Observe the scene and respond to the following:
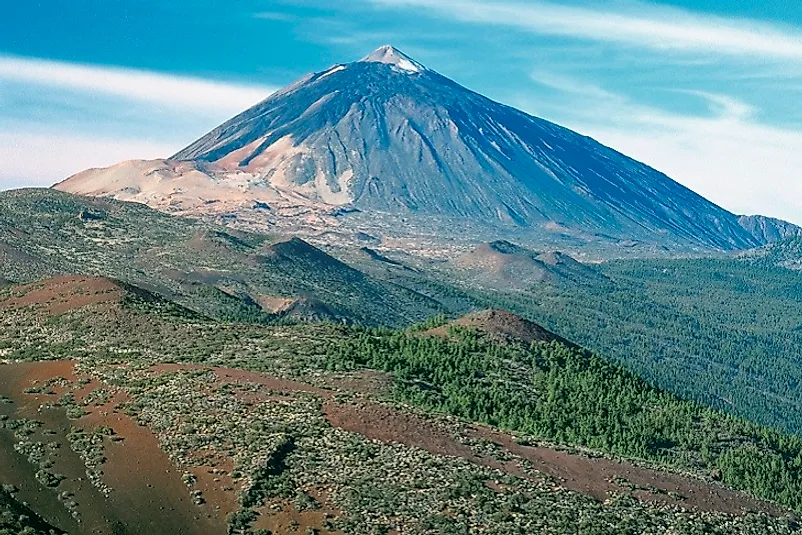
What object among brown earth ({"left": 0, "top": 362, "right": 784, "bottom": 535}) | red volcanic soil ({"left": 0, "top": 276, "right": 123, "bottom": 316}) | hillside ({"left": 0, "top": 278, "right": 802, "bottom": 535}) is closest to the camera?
brown earth ({"left": 0, "top": 362, "right": 784, "bottom": 535})

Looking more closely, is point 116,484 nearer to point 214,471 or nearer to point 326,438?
point 214,471

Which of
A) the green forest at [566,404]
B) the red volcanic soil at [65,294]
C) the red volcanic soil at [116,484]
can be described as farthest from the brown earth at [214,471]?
the red volcanic soil at [65,294]

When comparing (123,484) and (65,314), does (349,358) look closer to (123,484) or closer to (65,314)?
(65,314)

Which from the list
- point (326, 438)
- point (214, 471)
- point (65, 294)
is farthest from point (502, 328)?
point (214, 471)

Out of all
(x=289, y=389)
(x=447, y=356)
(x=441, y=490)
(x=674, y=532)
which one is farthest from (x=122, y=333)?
(x=674, y=532)

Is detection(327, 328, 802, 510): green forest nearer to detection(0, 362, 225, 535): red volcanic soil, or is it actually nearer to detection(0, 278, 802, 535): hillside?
detection(0, 278, 802, 535): hillside

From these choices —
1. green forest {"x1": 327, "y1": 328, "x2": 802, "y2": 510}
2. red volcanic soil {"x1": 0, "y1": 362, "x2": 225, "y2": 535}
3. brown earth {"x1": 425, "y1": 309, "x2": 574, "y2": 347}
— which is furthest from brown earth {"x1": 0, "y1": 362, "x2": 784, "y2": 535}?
brown earth {"x1": 425, "y1": 309, "x2": 574, "y2": 347}

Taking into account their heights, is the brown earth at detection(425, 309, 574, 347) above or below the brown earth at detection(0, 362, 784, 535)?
above
